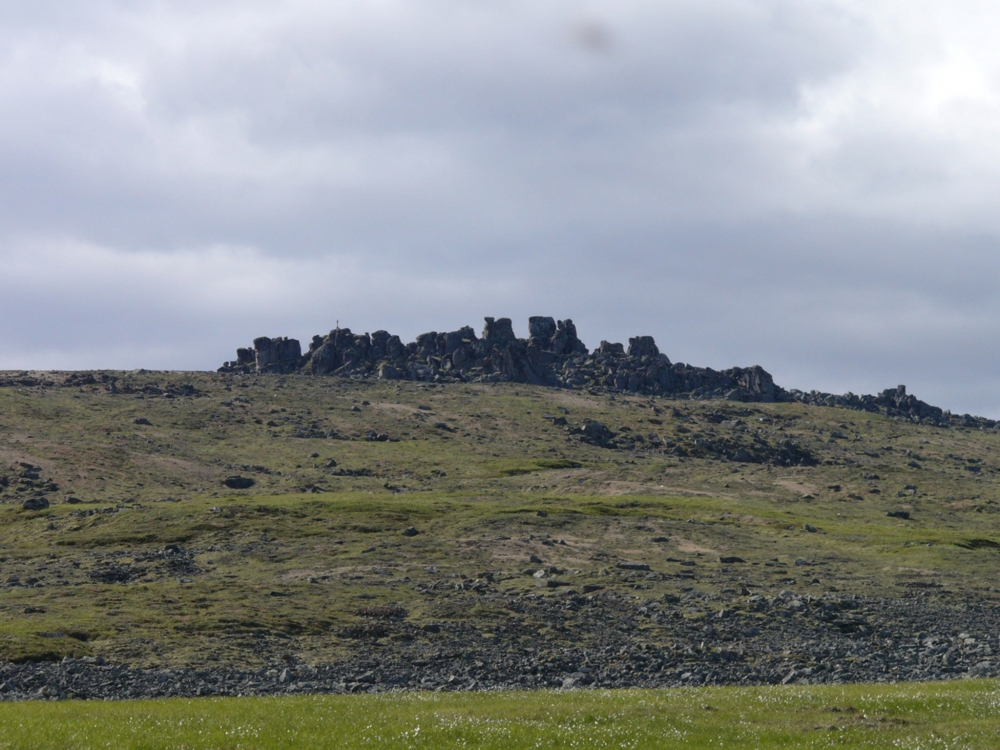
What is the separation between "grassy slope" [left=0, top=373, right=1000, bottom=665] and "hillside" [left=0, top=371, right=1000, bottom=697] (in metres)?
0.40

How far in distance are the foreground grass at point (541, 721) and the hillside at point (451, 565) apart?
10.3 metres

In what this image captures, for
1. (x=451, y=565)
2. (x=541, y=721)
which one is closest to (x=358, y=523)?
(x=451, y=565)

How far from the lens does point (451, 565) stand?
2985 inches

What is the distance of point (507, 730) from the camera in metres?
25.9

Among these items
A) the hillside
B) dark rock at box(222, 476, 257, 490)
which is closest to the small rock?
the hillside

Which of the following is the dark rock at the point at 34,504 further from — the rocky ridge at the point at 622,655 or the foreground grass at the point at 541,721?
the foreground grass at the point at 541,721

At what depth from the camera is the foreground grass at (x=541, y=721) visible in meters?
24.9

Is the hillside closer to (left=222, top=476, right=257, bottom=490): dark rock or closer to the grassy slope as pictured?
the grassy slope

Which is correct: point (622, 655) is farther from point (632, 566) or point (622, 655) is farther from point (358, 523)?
point (358, 523)

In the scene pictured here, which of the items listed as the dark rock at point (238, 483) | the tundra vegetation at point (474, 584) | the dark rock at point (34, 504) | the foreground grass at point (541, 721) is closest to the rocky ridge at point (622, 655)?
the tundra vegetation at point (474, 584)

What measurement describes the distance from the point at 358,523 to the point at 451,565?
1942cm

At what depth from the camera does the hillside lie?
153 ft

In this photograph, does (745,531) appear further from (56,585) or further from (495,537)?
(56,585)

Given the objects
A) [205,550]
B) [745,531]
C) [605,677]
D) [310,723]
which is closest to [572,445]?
[745,531]
